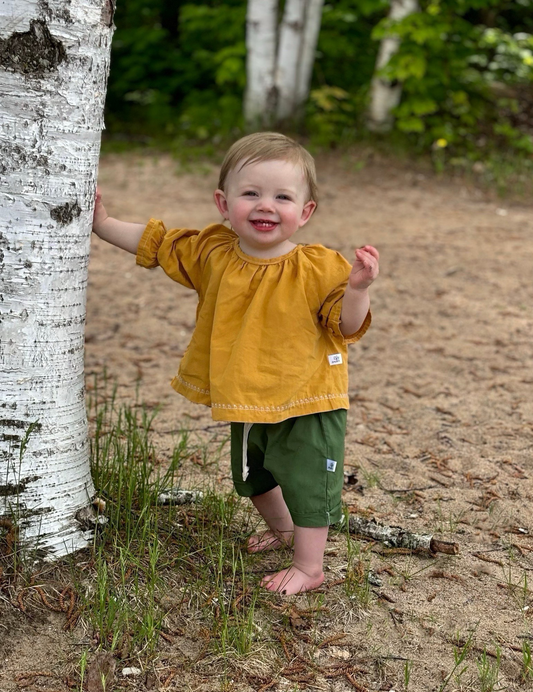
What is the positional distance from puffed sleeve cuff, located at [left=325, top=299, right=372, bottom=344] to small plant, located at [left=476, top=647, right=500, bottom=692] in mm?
1019

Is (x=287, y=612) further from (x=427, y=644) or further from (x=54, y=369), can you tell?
(x=54, y=369)

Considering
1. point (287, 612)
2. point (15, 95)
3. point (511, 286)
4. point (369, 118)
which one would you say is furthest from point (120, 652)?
point (369, 118)

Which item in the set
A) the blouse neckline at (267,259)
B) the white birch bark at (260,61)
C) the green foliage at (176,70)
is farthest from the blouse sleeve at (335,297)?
the green foliage at (176,70)

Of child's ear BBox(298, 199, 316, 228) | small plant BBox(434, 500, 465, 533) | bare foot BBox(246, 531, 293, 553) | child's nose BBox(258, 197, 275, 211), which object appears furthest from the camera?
small plant BBox(434, 500, 465, 533)

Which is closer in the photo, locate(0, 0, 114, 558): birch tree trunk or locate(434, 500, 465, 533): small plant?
locate(0, 0, 114, 558): birch tree trunk

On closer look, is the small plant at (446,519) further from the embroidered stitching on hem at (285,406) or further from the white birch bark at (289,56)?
the white birch bark at (289,56)

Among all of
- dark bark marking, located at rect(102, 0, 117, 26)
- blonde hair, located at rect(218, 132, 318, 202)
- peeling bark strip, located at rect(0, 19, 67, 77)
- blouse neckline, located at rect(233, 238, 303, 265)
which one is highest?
dark bark marking, located at rect(102, 0, 117, 26)

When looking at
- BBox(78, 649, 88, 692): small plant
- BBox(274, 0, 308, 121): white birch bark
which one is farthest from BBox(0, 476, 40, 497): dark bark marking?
BBox(274, 0, 308, 121): white birch bark

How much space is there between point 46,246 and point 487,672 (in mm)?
1792

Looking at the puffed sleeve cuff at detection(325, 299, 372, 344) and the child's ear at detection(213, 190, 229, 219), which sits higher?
the child's ear at detection(213, 190, 229, 219)

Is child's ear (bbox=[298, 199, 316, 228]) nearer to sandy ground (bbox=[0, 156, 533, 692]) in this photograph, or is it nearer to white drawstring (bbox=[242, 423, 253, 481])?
white drawstring (bbox=[242, 423, 253, 481])

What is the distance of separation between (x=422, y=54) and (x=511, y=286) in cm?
450

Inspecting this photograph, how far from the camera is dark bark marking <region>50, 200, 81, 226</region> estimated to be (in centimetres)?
233

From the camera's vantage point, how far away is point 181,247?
2600mm
